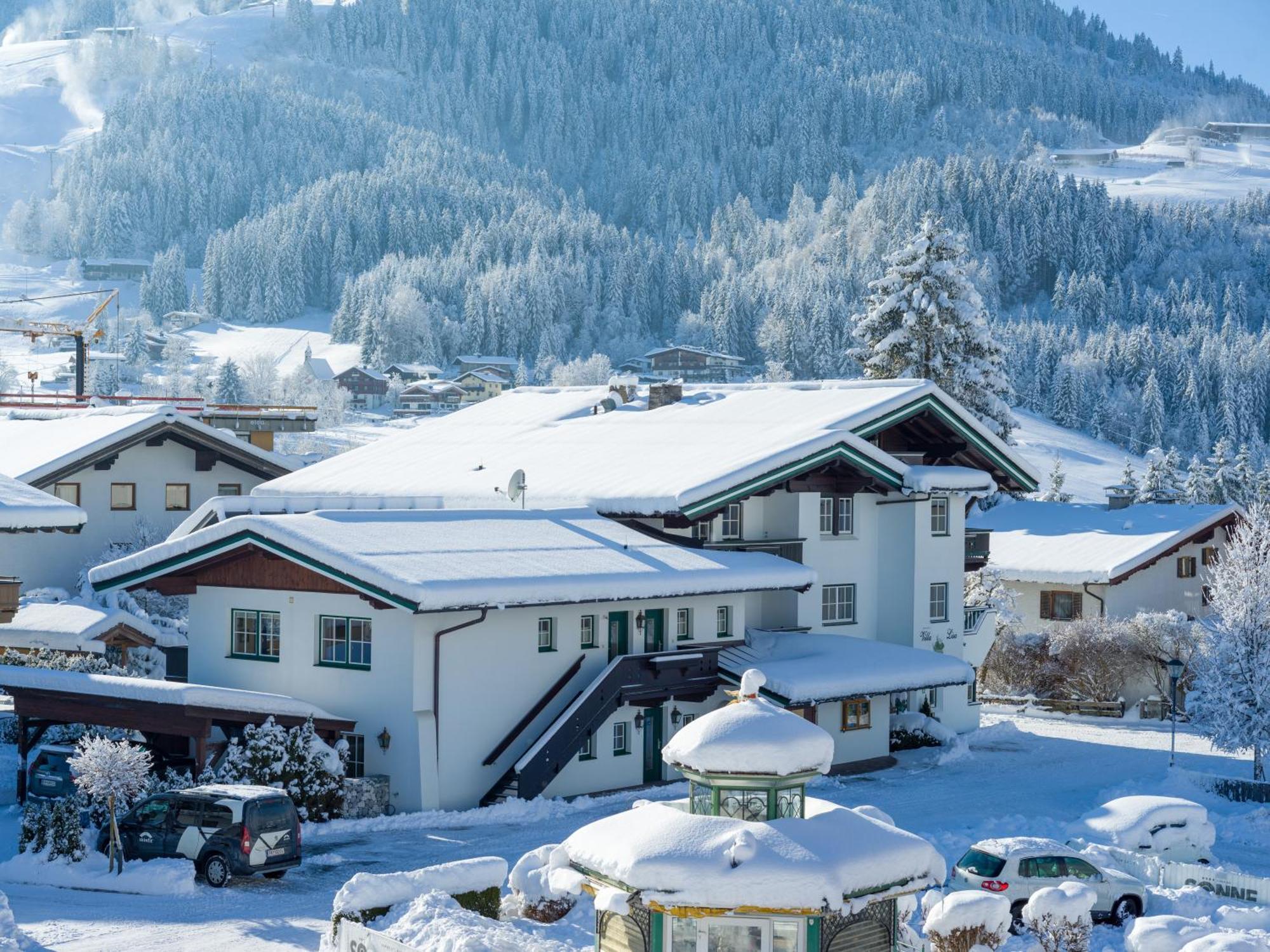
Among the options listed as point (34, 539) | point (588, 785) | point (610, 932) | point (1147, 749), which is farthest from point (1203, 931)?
point (34, 539)

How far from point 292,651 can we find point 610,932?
19150mm

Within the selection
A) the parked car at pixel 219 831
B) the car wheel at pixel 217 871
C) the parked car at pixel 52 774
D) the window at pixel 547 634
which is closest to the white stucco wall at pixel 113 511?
the parked car at pixel 52 774

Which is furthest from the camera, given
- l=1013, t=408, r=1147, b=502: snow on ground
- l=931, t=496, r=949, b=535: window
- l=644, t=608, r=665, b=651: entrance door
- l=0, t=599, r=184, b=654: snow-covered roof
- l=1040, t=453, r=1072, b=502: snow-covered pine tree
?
l=1013, t=408, r=1147, b=502: snow on ground

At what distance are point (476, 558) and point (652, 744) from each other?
6.94 m

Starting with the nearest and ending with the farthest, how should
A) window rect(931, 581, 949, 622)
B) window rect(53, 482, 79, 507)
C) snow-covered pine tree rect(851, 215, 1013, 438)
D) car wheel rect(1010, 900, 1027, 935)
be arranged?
1. car wheel rect(1010, 900, 1027, 935)
2. window rect(931, 581, 949, 622)
3. window rect(53, 482, 79, 507)
4. snow-covered pine tree rect(851, 215, 1013, 438)

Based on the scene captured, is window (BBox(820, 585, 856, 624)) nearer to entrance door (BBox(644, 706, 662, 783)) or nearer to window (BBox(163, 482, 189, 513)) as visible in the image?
entrance door (BBox(644, 706, 662, 783))

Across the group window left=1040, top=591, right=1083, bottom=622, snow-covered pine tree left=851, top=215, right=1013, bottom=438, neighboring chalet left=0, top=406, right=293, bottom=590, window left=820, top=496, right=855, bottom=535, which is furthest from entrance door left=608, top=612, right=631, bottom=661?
window left=1040, top=591, right=1083, bottom=622

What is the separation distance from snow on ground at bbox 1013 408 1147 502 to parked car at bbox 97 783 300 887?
430 ft

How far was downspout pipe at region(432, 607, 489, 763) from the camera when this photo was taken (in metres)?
33.8

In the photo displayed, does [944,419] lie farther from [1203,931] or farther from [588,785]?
[1203,931]

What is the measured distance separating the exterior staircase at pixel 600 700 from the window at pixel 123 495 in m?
26.1

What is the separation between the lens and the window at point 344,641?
1350 inches

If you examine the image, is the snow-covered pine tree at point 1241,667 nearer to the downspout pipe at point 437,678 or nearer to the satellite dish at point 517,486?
the satellite dish at point 517,486

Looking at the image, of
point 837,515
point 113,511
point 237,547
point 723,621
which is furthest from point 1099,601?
point 237,547
